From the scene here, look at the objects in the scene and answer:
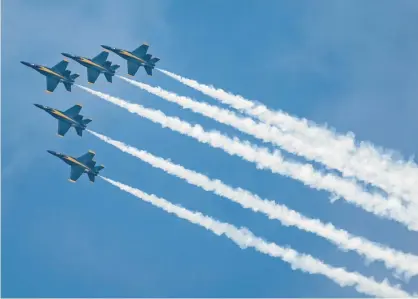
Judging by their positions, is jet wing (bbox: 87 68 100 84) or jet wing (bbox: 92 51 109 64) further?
jet wing (bbox: 87 68 100 84)

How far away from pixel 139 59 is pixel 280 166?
3117 cm

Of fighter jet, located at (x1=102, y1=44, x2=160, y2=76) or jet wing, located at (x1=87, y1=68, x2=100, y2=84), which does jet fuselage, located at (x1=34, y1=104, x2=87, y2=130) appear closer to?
jet wing, located at (x1=87, y1=68, x2=100, y2=84)

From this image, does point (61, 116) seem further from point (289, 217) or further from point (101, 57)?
point (289, 217)

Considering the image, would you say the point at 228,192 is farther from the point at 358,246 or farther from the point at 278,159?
the point at 358,246

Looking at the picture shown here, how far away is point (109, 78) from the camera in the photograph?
141 meters

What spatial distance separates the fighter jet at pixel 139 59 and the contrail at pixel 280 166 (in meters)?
7.45

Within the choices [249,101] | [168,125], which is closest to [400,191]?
[249,101]

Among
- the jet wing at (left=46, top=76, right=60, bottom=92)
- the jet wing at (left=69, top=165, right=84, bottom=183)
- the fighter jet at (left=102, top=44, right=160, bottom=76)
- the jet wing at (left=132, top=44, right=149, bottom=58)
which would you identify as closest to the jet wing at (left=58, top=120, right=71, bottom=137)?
the jet wing at (left=69, top=165, right=84, bottom=183)

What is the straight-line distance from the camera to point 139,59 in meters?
140

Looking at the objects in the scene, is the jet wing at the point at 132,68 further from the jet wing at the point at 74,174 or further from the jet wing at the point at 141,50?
the jet wing at the point at 74,174

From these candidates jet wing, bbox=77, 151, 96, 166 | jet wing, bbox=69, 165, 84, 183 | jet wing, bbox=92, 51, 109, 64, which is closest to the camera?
jet wing, bbox=77, 151, 96, 166

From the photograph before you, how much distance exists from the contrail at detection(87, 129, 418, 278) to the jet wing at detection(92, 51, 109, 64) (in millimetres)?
15787

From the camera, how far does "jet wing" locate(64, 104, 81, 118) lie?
13875cm

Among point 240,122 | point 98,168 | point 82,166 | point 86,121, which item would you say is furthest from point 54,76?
point 240,122
